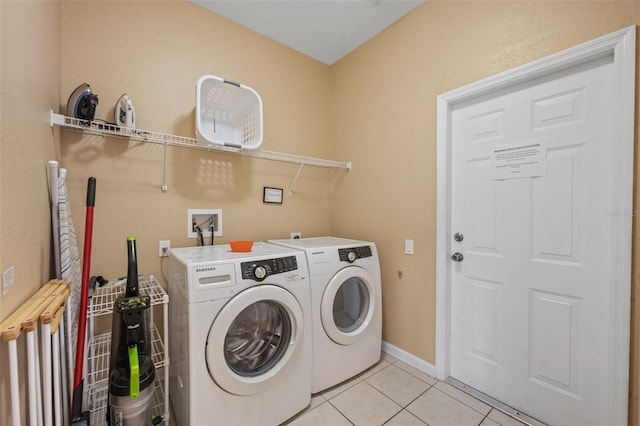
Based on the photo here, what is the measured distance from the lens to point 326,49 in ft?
8.36

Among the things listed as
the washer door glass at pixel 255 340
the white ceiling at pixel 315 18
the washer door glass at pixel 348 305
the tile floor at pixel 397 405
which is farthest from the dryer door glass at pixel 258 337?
the white ceiling at pixel 315 18

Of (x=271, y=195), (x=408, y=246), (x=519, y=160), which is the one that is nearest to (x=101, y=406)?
(x=271, y=195)

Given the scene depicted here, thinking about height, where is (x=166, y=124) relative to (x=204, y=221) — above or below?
above

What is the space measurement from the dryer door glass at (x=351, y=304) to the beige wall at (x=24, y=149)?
1.58m

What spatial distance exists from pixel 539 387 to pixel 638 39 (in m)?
1.81

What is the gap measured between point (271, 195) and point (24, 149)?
1.54m

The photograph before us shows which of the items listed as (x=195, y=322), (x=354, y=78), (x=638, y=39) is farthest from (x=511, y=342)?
(x=354, y=78)

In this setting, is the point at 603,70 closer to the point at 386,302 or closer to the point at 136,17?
the point at 386,302

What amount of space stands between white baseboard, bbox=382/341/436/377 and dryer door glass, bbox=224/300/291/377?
1121mm

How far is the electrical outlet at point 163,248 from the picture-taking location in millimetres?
1822

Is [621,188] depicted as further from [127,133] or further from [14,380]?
[127,133]

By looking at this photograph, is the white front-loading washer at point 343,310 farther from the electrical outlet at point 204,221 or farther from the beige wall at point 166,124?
the beige wall at point 166,124

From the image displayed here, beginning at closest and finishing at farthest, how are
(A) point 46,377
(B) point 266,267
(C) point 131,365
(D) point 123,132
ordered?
(A) point 46,377 < (C) point 131,365 < (B) point 266,267 < (D) point 123,132

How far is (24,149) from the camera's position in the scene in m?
0.96
